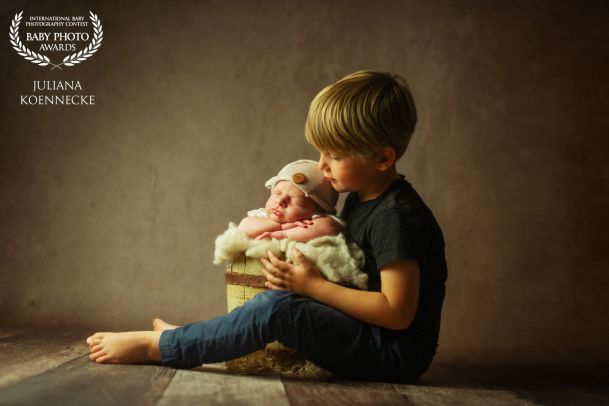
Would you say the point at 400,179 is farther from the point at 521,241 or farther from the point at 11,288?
the point at 11,288

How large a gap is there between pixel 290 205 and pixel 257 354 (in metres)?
0.37

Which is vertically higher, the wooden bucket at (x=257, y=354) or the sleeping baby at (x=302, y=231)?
the sleeping baby at (x=302, y=231)

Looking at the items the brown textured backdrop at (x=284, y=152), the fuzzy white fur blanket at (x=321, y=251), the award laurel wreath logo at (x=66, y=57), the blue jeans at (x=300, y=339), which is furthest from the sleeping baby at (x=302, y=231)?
the award laurel wreath logo at (x=66, y=57)

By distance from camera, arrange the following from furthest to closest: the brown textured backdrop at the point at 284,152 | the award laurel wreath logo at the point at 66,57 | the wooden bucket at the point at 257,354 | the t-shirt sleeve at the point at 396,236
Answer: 1. the award laurel wreath logo at the point at 66,57
2. the brown textured backdrop at the point at 284,152
3. the wooden bucket at the point at 257,354
4. the t-shirt sleeve at the point at 396,236

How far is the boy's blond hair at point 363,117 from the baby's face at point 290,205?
0.44 feet

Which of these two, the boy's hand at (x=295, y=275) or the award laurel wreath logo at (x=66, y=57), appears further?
the award laurel wreath logo at (x=66, y=57)

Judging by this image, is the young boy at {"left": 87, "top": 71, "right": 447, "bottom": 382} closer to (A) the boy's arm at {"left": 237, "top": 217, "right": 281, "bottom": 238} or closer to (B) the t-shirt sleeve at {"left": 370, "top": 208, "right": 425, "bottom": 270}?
(B) the t-shirt sleeve at {"left": 370, "top": 208, "right": 425, "bottom": 270}

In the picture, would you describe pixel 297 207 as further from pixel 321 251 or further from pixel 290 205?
pixel 321 251

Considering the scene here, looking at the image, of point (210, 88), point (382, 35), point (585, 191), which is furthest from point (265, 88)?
point (585, 191)

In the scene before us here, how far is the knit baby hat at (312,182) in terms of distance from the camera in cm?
160

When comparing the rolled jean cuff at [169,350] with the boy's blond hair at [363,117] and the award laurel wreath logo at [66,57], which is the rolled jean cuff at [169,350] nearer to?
the boy's blond hair at [363,117]

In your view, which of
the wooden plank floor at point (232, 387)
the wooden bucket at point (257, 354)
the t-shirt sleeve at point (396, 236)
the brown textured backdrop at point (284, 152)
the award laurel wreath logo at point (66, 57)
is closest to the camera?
the wooden plank floor at point (232, 387)

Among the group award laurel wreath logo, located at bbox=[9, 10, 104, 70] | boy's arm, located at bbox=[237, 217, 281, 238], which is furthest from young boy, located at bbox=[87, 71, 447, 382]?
award laurel wreath logo, located at bbox=[9, 10, 104, 70]

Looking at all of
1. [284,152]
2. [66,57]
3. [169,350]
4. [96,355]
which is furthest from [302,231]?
[66,57]
